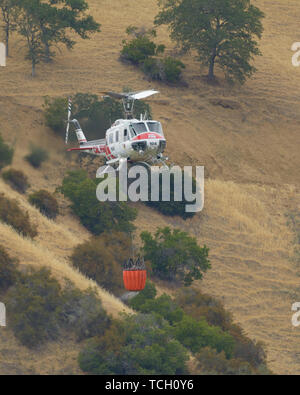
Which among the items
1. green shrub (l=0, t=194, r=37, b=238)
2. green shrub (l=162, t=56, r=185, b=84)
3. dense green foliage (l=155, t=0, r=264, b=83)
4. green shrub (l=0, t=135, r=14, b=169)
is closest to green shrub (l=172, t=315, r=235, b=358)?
green shrub (l=0, t=194, r=37, b=238)

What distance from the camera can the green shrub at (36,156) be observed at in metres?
60.2

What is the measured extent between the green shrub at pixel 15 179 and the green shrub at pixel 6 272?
1404cm

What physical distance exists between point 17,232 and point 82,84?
25.0 meters

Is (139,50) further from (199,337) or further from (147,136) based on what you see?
(199,337)

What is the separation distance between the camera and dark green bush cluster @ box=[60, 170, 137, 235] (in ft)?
186

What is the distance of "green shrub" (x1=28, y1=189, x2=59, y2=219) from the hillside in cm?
80

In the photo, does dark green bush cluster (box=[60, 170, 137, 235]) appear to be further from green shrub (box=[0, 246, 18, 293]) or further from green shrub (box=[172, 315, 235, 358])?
green shrub (box=[172, 315, 235, 358])

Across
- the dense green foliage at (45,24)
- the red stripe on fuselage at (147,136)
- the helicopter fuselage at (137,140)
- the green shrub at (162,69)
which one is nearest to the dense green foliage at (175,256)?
the helicopter fuselage at (137,140)

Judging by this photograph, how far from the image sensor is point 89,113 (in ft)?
200

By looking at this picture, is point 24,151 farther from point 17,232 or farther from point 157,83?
point 157,83

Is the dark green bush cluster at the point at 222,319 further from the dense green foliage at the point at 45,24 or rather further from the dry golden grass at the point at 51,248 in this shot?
the dense green foliage at the point at 45,24

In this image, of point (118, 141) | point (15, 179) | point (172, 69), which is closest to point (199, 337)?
point (118, 141)
